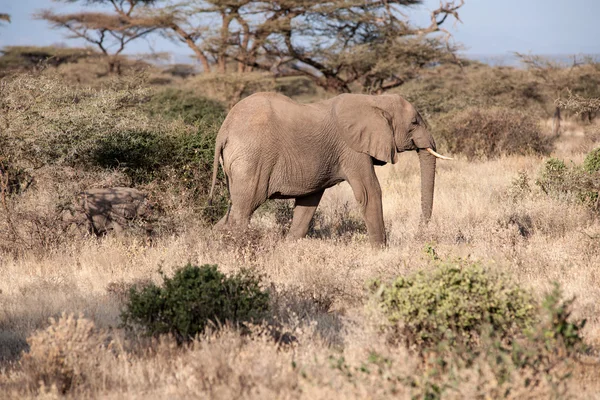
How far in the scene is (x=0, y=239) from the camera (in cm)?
814

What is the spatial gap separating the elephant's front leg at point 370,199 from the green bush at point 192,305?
3.22m

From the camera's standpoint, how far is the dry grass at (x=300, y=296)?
436 centimetres

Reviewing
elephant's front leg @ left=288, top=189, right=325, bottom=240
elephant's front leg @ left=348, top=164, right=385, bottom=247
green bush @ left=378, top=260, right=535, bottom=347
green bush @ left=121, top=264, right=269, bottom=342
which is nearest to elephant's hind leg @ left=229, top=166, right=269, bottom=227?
elephant's front leg @ left=288, top=189, right=325, bottom=240

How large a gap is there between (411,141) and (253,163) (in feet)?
7.25

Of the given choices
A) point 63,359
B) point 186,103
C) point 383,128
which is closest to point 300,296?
point 63,359

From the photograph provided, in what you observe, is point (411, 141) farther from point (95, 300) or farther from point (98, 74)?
point (98, 74)

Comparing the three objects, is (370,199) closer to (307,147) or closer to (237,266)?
(307,147)

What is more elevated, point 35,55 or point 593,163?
point 593,163

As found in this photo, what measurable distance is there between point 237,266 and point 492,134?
11384mm

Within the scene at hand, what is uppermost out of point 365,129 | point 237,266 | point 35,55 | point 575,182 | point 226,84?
point 365,129

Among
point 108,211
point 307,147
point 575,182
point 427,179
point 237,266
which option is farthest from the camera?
point 575,182

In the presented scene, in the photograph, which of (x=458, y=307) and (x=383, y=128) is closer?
(x=458, y=307)

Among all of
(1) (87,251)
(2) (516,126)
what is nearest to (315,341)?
(1) (87,251)

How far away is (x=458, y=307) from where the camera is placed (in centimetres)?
495
